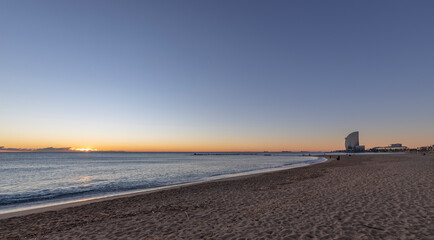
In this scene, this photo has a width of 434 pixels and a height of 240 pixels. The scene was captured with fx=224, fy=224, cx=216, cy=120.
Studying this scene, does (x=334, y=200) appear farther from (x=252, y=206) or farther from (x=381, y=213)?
(x=252, y=206)

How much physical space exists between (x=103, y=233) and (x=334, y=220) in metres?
8.70

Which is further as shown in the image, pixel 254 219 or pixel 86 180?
pixel 86 180

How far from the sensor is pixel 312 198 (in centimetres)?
1265

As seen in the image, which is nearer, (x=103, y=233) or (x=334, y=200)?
(x=103, y=233)

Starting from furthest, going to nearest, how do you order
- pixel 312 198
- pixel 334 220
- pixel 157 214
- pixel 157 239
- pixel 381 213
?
pixel 312 198
pixel 157 214
pixel 381 213
pixel 334 220
pixel 157 239

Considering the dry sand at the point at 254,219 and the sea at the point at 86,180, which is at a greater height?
the dry sand at the point at 254,219

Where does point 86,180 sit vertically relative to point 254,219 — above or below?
below

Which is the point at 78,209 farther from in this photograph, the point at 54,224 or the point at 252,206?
the point at 252,206

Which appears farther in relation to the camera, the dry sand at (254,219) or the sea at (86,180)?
the sea at (86,180)

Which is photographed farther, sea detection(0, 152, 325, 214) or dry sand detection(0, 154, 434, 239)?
sea detection(0, 152, 325, 214)

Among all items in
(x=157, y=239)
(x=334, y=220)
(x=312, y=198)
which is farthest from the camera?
(x=312, y=198)

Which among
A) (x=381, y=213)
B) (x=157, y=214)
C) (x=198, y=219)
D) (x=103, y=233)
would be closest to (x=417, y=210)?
(x=381, y=213)

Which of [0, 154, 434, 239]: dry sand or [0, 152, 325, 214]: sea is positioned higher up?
[0, 154, 434, 239]: dry sand

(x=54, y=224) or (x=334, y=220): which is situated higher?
(x=334, y=220)
